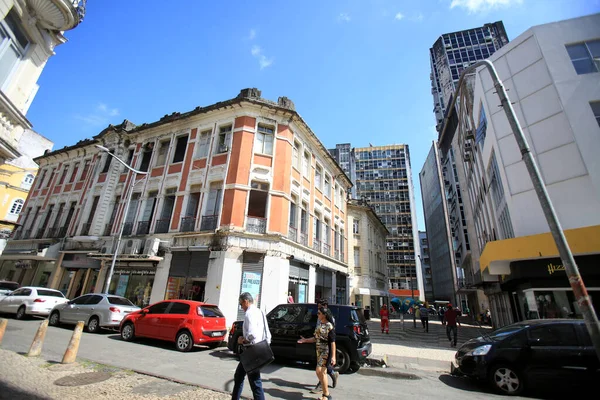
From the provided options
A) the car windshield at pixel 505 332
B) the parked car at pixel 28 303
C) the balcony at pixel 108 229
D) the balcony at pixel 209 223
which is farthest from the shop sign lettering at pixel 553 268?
the balcony at pixel 108 229

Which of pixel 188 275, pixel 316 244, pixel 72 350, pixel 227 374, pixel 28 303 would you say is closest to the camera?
pixel 72 350

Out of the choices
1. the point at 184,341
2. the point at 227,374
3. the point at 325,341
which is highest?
the point at 325,341

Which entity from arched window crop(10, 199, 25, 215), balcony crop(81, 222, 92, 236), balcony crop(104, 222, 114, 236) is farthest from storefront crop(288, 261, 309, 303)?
arched window crop(10, 199, 25, 215)

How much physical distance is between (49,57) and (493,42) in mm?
85549

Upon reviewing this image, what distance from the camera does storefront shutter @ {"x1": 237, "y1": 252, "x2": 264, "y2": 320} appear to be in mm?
13859

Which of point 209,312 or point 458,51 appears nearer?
point 209,312

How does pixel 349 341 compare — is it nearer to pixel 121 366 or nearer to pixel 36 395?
pixel 121 366

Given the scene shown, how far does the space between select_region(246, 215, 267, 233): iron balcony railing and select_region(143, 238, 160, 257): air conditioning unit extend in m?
5.29

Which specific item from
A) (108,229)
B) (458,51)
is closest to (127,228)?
(108,229)

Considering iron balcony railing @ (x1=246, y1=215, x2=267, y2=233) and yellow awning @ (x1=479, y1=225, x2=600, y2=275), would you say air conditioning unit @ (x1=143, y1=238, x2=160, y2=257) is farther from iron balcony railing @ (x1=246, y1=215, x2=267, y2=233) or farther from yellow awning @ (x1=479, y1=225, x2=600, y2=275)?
yellow awning @ (x1=479, y1=225, x2=600, y2=275)

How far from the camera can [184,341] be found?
353 inches

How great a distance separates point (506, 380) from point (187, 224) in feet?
48.9

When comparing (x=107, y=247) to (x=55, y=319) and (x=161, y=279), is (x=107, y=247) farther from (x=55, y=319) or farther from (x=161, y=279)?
(x=55, y=319)

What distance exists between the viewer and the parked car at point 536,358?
570cm
